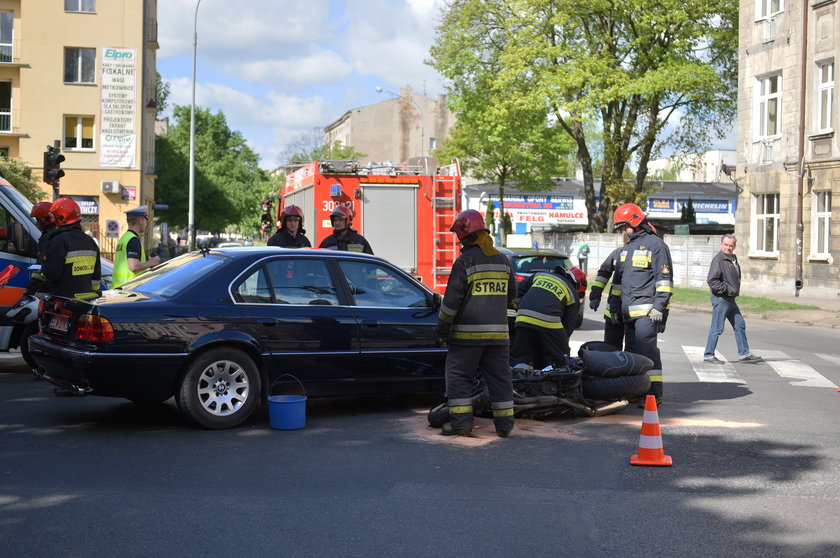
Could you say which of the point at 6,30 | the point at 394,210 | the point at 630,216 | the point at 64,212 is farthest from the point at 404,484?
the point at 6,30

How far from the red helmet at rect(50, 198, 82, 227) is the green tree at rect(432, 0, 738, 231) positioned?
88.1ft

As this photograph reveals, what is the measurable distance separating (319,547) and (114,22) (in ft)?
130

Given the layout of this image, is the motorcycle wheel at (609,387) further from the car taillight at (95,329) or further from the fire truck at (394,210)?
the fire truck at (394,210)

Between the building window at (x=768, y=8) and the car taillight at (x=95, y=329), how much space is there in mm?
25780

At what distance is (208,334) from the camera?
7.42m

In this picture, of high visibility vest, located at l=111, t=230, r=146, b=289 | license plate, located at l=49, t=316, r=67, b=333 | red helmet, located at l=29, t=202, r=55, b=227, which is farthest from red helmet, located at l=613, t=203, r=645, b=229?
red helmet, located at l=29, t=202, r=55, b=227

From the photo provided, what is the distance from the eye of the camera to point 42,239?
9492 millimetres

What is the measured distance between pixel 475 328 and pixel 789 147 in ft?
75.1

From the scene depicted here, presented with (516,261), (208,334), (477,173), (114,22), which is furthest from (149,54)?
(208,334)

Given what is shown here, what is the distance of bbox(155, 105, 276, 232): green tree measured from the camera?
59.9 meters

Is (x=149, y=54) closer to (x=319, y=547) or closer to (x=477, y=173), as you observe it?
(x=477, y=173)

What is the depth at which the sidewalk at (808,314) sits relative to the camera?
20.4 meters

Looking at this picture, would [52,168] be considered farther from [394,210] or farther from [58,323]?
[58,323]

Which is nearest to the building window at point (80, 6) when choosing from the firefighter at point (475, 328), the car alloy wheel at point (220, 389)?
the car alloy wheel at point (220, 389)
